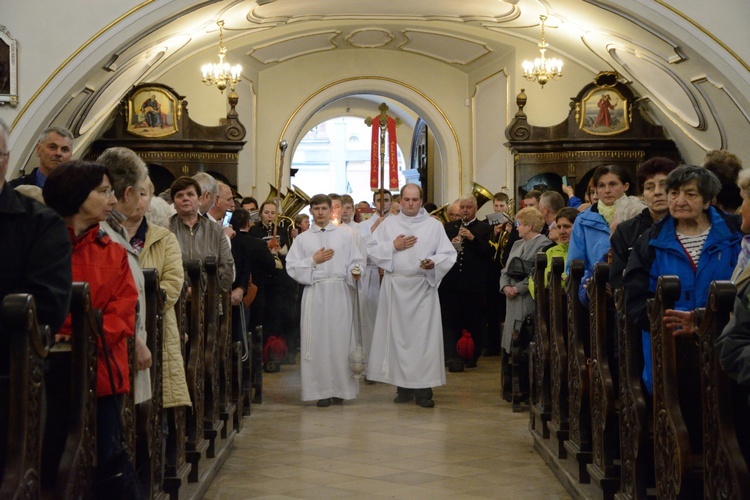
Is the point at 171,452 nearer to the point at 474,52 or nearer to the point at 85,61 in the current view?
the point at 85,61

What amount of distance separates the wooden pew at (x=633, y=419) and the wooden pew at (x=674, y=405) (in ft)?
1.16

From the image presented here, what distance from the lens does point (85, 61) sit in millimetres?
12117

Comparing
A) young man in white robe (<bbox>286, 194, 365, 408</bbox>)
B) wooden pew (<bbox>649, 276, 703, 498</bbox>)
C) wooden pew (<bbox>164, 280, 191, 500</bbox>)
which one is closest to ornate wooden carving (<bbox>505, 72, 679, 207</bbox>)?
young man in white robe (<bbox>286, 194, 365, 408</bbox>)

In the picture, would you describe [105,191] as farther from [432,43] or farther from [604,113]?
[432,43]

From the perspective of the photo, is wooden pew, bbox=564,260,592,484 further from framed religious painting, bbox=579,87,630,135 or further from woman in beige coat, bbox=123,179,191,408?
framed religious painting, bbox=579,87,630,135

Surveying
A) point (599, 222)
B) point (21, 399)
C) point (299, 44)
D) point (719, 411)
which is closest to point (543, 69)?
point (299, 44)

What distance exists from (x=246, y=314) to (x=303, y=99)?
9794 mm

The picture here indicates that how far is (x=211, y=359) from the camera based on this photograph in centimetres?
630

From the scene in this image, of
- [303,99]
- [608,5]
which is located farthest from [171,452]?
[303,99]

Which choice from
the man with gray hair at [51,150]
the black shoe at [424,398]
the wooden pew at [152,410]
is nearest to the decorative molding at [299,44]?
the black shoe at [424,398]

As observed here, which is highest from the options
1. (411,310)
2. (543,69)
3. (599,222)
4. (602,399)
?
(543,69)

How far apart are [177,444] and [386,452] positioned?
69.5 inches

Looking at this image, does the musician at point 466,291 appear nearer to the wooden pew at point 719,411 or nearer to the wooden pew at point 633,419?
the wooden pew at point 633,419

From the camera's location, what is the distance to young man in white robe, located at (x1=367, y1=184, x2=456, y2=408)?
8.51 metres
